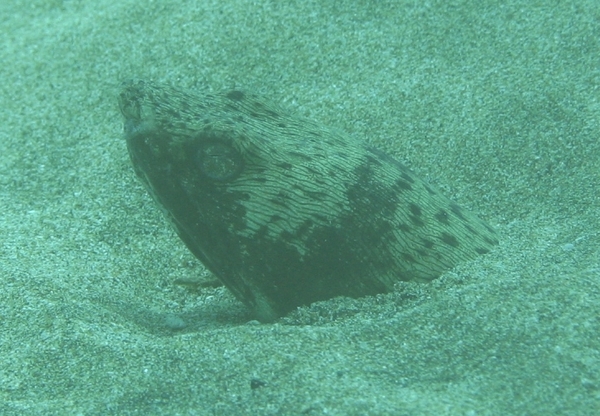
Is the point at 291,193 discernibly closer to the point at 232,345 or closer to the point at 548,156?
the point at 232,345

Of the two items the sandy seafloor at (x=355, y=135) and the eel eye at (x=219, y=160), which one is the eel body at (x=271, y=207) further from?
the sandy seafloor at (x=355, y=135)

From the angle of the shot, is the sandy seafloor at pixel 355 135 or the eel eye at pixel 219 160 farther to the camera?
the eel eye at pixel 219 160

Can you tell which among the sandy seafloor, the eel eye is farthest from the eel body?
the sandy seafloor

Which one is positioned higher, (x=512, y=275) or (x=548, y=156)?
(x=548, y=156)

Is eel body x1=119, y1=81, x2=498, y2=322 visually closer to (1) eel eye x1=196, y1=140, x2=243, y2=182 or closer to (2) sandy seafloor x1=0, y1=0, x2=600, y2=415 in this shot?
(1) eel eye x1=196, y1=140, x2=243, y2=182

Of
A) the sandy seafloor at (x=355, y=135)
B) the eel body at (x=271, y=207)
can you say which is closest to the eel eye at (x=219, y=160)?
the eel body at (x=271, y=207)

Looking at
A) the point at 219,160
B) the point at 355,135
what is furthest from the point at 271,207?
the point at 355,135

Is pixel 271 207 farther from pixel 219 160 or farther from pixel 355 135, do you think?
pixel 355 135

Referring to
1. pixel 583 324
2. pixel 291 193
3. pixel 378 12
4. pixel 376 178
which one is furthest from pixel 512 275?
pixel 378 12
